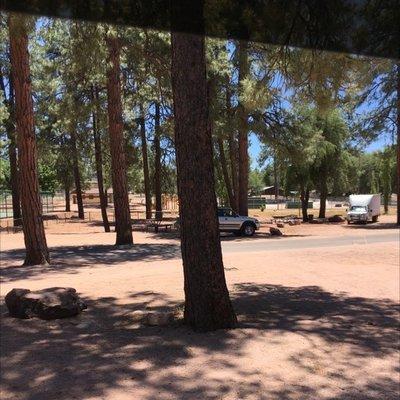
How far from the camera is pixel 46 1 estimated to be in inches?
246

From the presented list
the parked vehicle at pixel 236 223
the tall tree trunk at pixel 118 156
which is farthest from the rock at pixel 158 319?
the parked vehicle at pixel 236 223

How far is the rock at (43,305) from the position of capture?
290 inches

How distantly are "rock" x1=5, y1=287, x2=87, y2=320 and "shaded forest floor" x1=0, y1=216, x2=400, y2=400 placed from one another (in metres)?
0.17

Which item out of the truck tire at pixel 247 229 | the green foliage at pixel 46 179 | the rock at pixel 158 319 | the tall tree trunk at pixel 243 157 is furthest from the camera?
the green foliage at pixel 46 179

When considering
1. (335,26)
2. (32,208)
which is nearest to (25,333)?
(335,26)

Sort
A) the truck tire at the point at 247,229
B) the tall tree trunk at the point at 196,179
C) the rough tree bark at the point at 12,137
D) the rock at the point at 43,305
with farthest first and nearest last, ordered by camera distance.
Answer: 1. the rough tree bark at the point at 12,137
2. the truck tire at the point at 247,229
3. the rock at the point at 43,305
4. the tall tree trunk at the point at 196,179

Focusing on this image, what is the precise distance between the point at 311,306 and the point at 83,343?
3897 mm

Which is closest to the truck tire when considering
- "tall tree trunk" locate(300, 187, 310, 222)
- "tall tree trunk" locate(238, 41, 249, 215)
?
"tall tree trunk" locate(238, 41, 249, 215)

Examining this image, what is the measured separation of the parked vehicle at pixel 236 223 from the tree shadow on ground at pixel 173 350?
18.6 meters

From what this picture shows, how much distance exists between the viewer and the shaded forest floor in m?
4.68

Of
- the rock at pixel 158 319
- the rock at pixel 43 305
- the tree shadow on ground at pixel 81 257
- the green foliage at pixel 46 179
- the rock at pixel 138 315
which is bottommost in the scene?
the tree shadow on ground at pixel 81 257

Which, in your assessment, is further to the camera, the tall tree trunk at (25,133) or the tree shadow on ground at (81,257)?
the tall tree trunk at (25,133)

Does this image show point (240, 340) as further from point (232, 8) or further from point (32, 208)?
point (32, 208)

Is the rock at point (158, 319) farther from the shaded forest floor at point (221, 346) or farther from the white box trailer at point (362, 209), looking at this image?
the white box trailer at point (362, 209)
